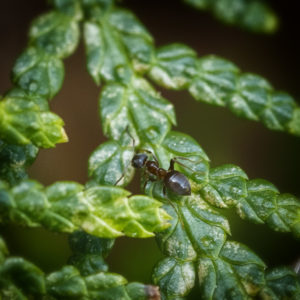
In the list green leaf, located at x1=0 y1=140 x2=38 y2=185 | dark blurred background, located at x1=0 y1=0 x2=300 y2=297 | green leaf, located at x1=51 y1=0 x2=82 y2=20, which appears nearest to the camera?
green leaf, located at x1=0 y1=140 x2=38 y2=185

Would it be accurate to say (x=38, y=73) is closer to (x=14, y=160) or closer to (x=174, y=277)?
(x=14, y=160)

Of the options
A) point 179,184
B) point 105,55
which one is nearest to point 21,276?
point 179,184

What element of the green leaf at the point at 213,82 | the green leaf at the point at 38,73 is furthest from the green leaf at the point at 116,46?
the green leaf at the point at 213,82

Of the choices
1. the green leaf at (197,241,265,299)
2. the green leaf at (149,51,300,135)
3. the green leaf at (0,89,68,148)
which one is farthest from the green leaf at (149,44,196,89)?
the green leaf at (197,241,265,299)

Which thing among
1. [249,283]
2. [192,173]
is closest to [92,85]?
[192,173]

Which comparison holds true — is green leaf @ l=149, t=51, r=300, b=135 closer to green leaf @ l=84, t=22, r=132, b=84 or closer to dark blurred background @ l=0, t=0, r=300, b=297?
green leaf @ l=84, t=22, r=132, b=84
